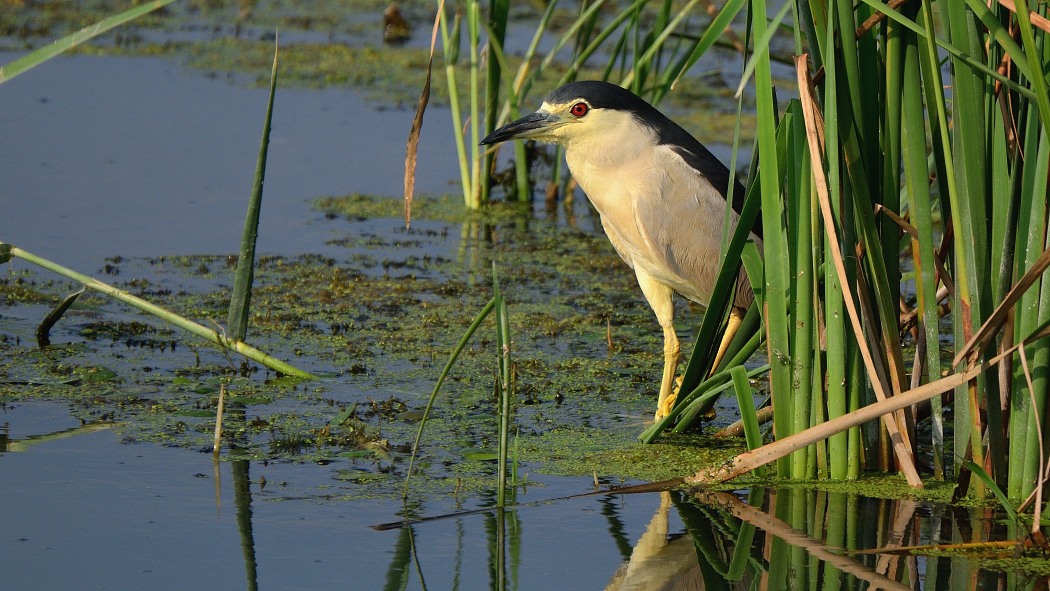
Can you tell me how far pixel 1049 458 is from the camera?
3.26 m

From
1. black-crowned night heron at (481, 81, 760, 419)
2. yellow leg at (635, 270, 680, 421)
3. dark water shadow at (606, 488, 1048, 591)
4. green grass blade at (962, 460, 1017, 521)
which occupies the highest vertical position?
black-crowned night heron at (481, 81, 760, 419)

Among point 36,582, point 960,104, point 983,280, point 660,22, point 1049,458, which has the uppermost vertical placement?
point 660,22

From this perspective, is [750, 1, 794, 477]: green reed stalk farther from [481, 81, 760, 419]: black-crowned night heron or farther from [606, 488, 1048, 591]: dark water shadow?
[481, 81, 760, 419]: black-crowned night heron

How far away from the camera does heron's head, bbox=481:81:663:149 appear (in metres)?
4.95

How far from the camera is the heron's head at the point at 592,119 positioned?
4945 millimetres

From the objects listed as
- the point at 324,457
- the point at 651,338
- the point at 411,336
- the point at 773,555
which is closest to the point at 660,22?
the point at 651,338

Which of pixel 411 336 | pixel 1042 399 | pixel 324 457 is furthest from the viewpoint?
pixel 411 336

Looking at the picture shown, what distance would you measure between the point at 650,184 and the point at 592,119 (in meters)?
0.35

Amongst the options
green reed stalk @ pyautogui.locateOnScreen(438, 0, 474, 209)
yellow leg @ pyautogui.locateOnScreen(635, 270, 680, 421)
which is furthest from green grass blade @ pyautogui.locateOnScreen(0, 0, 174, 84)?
green reed stalk @ pyautogui.locateOnScreen(438, 0, 474, 209)

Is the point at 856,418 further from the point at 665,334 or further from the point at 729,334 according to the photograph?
the point at 665,334

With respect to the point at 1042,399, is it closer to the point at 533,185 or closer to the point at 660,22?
the point at 660,22

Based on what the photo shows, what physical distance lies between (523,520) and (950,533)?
114 cm

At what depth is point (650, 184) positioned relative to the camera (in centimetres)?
489

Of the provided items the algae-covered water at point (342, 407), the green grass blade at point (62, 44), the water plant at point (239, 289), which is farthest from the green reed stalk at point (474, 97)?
the green grass blade at point (62, 44)
